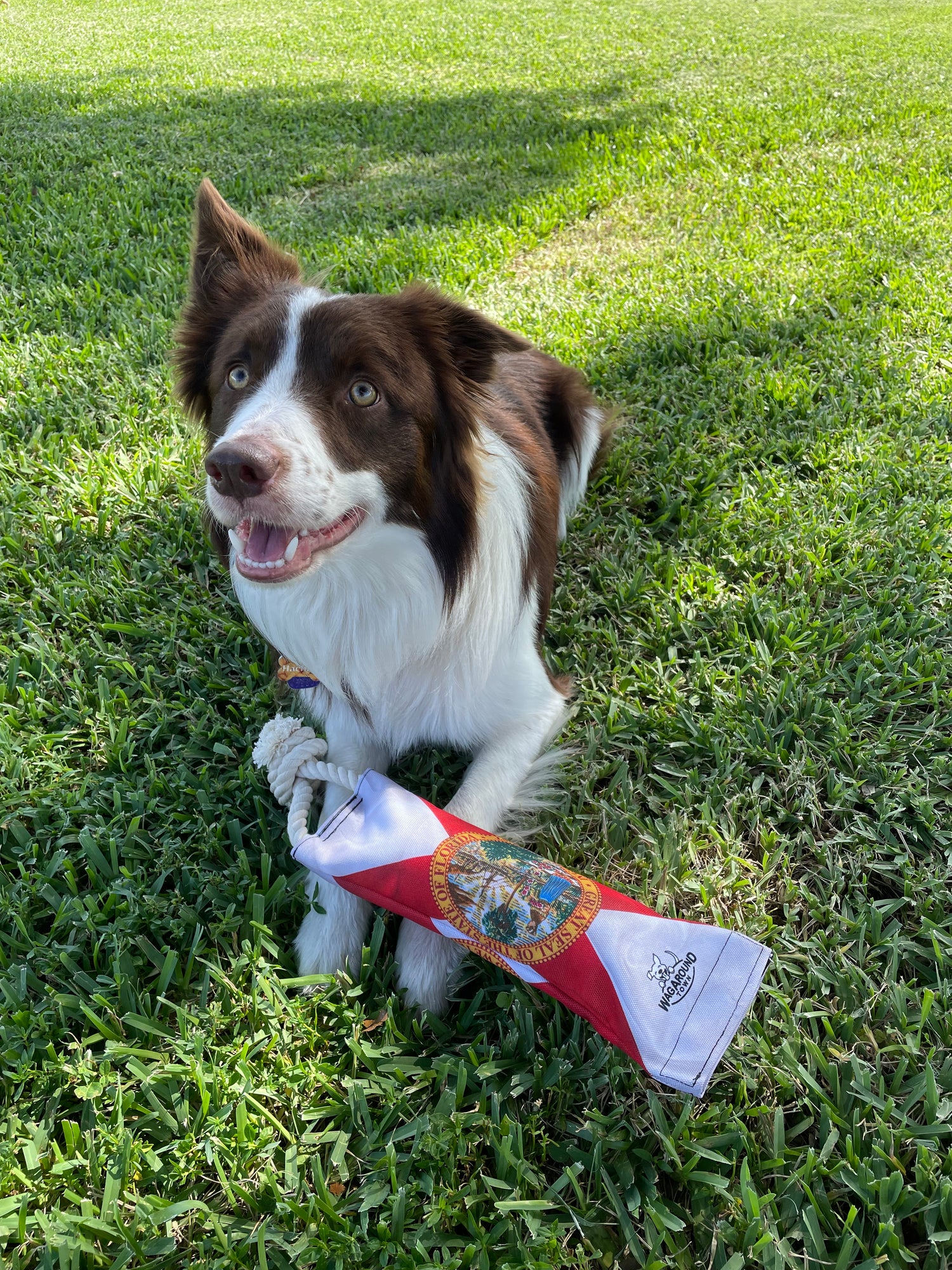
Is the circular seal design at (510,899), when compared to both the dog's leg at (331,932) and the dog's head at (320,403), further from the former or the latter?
the dog's head at (320,403)

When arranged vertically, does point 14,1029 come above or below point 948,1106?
below

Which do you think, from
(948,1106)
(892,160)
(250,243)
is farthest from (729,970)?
(892,160)

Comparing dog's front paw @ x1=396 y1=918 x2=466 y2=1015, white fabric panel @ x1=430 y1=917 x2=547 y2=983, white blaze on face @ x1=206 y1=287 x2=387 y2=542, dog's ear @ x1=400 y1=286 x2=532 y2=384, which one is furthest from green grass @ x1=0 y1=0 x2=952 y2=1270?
dog's ear @ x1=400 y1=286 x2=532 y2=384

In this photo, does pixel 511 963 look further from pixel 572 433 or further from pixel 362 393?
pixel 572 433

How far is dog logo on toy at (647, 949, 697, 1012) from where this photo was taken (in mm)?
1811

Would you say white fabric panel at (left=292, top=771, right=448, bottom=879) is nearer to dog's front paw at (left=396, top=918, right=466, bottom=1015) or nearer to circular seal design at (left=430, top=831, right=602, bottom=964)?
circular seal design at (left=430, top=831, right=602, bottom=964)

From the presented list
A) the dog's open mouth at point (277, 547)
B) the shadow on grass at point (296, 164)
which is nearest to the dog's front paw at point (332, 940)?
the dog's open mouth at point (277, 547)

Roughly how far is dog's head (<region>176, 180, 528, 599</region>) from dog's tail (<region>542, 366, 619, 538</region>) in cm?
100

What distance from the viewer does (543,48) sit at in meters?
12.3

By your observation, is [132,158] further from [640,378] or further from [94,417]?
[640,378]

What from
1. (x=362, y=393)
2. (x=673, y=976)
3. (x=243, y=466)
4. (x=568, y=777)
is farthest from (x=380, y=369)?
(x=673, y=976)

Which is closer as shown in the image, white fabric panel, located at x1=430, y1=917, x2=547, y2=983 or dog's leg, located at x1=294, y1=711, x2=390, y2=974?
white fabric panel, located at x1=430, y1=917, x2=547, y2=983

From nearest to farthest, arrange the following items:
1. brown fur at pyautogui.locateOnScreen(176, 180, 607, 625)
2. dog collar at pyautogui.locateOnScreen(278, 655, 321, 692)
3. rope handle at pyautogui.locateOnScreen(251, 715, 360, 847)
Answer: brown fur at pyautogui.locateOnScreen(176, 180, 607, 625) → rope handle at pyautogui.locateOnScreen(251, 715, 360, 847) → dog collar at pyautogui.locateOnScreen(278, 655, 321, 692)

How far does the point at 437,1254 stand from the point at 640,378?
3.96m
